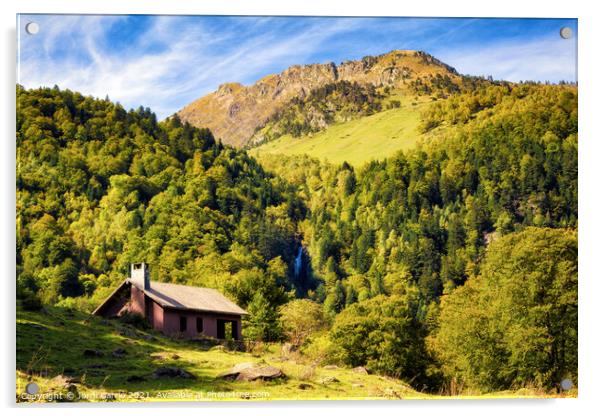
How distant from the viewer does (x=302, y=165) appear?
62.4 metres

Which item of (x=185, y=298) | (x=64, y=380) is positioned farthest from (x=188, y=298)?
(x=64, y=380)

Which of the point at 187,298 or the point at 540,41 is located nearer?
the point at 540,41

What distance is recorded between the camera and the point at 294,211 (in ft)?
189

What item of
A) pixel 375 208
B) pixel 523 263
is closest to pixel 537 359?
pixel 523 263

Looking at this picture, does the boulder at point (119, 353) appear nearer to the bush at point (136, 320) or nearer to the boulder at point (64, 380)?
the boulder at point (64, 380)

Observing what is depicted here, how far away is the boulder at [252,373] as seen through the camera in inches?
753

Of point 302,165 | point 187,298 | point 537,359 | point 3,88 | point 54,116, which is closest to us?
point 3,88

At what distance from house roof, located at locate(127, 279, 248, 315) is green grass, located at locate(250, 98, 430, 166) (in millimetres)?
27390

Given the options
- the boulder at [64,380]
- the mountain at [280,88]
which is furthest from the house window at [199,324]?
the boulder at [64,380]

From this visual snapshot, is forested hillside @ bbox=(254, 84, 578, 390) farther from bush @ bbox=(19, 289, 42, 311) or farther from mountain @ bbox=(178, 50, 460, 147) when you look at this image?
bush @ bbox=(19, 289, 42, 311)

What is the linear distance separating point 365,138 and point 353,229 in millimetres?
8875

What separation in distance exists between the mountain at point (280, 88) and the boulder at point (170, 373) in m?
9.94
